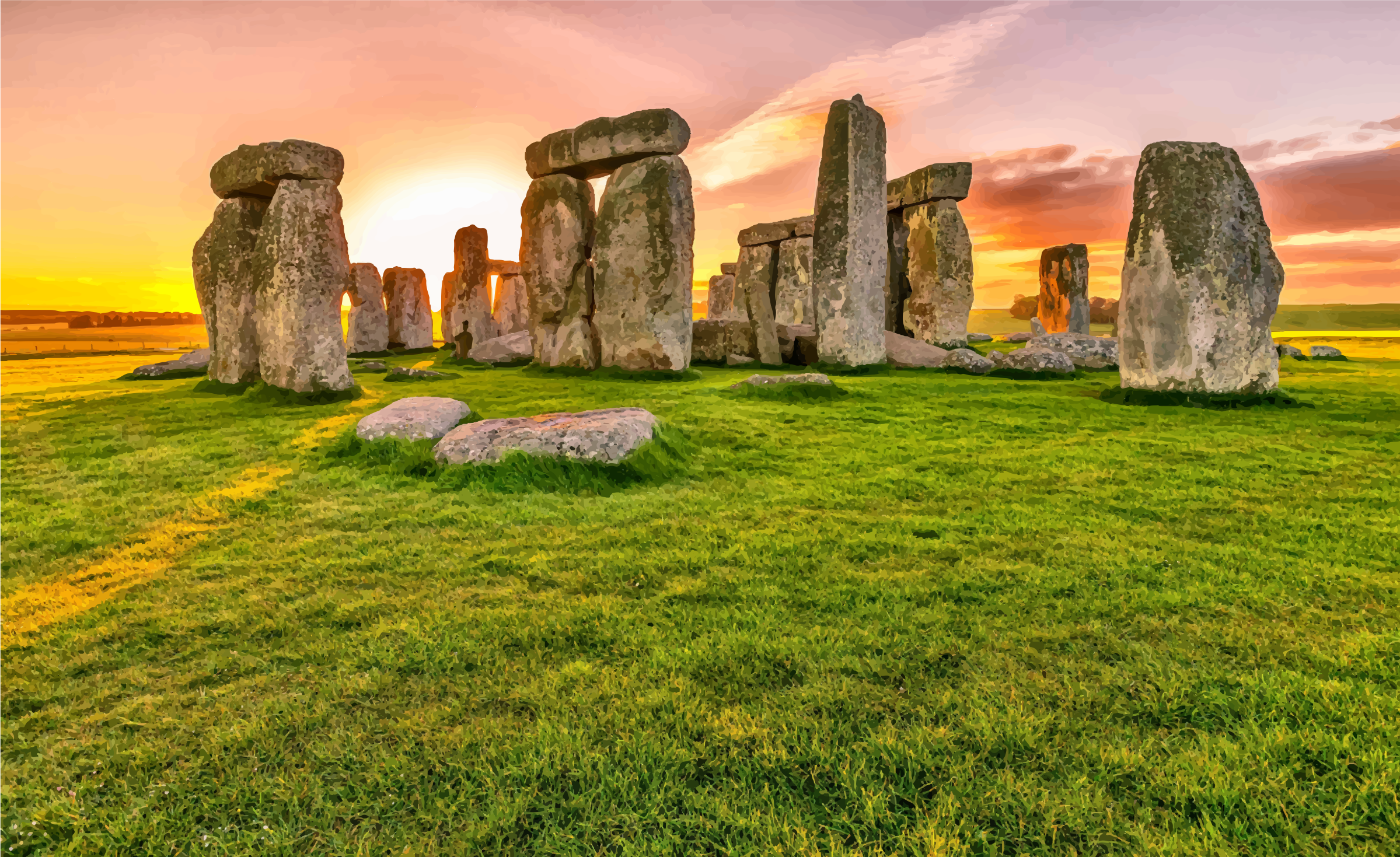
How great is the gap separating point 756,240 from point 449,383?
1261cm

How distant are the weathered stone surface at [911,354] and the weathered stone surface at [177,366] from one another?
1326cm

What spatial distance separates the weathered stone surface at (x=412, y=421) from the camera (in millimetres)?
5051

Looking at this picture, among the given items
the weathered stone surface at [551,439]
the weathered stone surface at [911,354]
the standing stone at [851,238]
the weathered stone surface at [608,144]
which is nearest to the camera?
the weathered stone surface at [551,439]

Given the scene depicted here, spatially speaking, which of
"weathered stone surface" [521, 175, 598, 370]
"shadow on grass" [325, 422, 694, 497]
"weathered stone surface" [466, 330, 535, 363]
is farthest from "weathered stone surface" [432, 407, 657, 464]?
"weathered stone surface" [466, 330, 535, 363]

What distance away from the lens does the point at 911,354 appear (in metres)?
12.7

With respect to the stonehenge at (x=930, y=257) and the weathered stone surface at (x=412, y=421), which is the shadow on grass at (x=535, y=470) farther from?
the stonehenge at (x=930, y=257)

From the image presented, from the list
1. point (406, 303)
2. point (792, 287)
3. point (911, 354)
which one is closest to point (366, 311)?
point (406, 303)

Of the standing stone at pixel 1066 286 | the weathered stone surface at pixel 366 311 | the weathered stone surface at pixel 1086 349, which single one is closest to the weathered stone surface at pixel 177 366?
the weathered stone surface at pixel 366 311

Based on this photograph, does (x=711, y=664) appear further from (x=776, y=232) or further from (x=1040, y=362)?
(x=776, y=232)

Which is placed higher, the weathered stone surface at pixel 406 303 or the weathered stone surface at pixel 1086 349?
the weathered stone surface at pixel 406 303

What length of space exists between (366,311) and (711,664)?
1949 centimetres

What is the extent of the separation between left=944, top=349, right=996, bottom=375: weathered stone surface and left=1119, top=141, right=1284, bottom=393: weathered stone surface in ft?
13.1

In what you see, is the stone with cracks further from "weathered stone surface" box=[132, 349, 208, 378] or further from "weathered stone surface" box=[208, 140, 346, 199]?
"weathered stone surface" box=[132, 349, 208, 378]

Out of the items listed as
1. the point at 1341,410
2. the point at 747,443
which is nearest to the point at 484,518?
the point at 747,443
